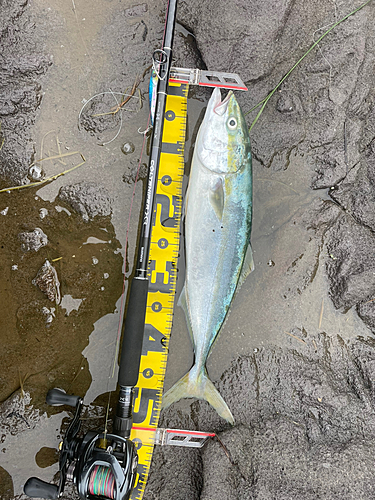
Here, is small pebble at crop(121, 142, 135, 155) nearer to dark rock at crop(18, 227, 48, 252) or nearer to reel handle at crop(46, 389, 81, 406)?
dark rock at crop(18, 227, 48, 252)

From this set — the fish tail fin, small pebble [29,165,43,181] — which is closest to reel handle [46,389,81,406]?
the fish tail fin

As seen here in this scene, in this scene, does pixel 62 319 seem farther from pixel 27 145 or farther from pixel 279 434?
pixel 279 434

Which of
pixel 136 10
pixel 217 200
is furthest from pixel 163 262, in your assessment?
pixel 136 10

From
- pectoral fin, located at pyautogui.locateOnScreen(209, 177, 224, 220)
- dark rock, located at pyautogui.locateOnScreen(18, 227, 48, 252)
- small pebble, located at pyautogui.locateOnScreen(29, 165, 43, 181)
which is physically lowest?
dark rock, located at pyautogui.locateOnScreen(18, 227, 48, 252)

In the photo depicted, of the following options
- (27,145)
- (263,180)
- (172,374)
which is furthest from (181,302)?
(27,145)

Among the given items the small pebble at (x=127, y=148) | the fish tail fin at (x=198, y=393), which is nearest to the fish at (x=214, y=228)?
the fish tail fin at (x=198, y=393)

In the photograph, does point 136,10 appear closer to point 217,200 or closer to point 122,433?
point 217,200

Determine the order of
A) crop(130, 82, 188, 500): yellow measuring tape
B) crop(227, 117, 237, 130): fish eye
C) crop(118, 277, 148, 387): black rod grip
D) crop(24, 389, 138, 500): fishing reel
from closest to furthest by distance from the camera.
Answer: crop(24, 389, 138, 500): fishing reel, crop(118, 277, 148, 387): black rod grip, crop(227, 117, 237, 130): fish eye, crop(130, 82, 188, 500): yellow measuring tape
